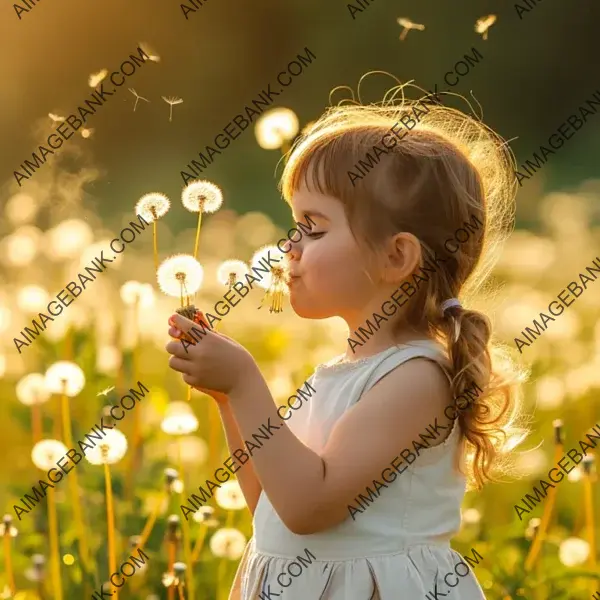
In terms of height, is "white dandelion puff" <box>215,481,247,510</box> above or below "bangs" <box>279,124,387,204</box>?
below

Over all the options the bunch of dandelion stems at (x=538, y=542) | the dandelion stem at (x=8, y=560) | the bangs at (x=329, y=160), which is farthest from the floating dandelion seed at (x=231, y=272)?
the bunch of dandelion stems at (x=538, y=542)

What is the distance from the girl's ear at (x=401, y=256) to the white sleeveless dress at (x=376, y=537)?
3.6 inches

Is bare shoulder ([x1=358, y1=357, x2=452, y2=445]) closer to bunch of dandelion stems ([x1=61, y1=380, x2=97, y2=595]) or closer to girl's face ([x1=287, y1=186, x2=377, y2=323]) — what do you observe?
girl's face ([x1=287, y1=186, x2=377, y2=323])

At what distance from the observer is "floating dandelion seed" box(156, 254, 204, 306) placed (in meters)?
1.36

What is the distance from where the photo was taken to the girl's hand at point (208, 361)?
126 centimetres

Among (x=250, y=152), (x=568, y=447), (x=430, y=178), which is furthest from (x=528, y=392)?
(x=250, y=152)

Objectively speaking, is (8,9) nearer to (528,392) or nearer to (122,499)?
(122,499)

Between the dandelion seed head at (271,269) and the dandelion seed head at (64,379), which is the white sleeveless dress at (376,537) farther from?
the dandelion seed head at (64,379)

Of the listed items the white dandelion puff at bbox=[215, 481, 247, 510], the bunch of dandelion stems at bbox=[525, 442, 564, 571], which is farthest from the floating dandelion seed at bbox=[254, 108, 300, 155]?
the bunch of dandelion stems at bbox=[525, 442, 564, 571]

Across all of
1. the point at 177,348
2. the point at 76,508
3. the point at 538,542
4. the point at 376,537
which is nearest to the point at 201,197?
the point at 177,348

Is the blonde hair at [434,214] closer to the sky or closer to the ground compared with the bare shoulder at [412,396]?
closer to the sky

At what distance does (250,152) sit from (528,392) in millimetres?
1284

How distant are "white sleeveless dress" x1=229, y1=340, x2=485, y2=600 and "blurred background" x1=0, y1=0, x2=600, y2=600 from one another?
324 mm

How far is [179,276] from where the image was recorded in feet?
4.47
